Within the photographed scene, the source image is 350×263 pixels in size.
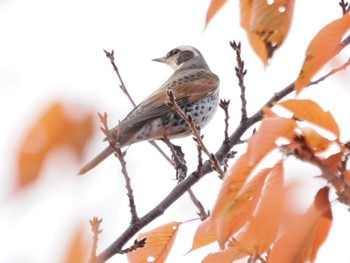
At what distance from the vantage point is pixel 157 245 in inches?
128

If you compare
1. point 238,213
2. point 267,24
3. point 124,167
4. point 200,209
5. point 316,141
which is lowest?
point 200,209

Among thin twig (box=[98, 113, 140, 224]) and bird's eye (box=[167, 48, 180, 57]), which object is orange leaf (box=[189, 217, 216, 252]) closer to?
thin twig (box=[98, 113, 140, 224])

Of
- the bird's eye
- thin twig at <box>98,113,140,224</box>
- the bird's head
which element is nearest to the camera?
thin twig at <box>98,113,140,224</box>

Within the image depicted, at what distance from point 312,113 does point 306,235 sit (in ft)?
1.35

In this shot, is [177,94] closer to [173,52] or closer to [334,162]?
[173,52]

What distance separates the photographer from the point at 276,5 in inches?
77.7

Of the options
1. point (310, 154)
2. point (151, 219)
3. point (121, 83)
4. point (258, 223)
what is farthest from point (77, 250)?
point (121, 83)

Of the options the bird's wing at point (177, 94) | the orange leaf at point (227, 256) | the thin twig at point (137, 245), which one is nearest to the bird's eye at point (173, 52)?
the bird's wing at point (177, 94)

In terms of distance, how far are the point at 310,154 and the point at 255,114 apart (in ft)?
6.43

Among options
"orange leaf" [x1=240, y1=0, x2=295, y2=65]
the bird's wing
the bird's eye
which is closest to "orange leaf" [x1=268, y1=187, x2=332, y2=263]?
"orange leaf" [x1=240, y1=0, x2=295, y2=65]

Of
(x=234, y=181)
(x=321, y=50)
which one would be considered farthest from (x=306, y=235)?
(x=321, y=50)

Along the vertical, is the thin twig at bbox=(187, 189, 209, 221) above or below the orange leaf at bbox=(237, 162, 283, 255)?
below

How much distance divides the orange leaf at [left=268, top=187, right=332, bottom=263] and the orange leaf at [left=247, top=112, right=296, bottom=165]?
7.8 inches

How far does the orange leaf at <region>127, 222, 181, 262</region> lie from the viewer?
322cm
